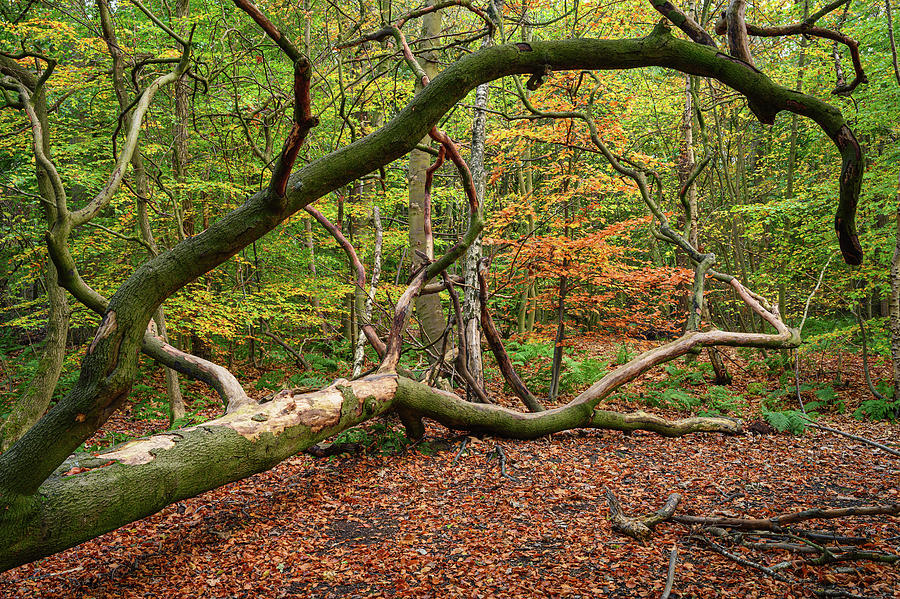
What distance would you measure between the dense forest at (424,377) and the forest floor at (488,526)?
0.03 meters

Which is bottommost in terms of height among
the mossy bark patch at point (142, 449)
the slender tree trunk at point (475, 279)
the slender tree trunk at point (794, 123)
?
the mossy bark patch at point (142, 449)

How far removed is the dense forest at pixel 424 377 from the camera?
2.40 meters

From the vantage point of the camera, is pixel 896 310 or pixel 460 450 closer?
pixel 460 450

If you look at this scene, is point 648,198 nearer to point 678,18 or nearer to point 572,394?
point 572,394

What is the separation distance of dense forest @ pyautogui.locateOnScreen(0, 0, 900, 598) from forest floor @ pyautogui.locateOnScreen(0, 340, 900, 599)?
1.2 inches

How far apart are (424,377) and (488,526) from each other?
272 centimetres

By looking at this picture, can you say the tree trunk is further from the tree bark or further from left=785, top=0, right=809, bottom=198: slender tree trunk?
left=785, top=0, right=809, bottom=198: slender tree trunk

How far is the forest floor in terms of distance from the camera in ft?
10.4

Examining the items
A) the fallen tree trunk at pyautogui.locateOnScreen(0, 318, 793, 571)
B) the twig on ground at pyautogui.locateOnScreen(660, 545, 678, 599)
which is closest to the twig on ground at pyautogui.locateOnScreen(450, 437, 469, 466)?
the fallen tree trunk at pyautogui.locateOnScreen(0, 318, 793, 571)

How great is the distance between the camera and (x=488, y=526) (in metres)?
4.08

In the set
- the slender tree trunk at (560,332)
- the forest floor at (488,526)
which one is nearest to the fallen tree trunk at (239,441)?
the forest floor at (488,526)

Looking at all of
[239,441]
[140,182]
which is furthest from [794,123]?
[140,182]

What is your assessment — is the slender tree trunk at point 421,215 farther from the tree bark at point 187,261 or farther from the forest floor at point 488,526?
the tree bark at point 187,261

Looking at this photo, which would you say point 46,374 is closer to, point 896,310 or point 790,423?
point 790,423
